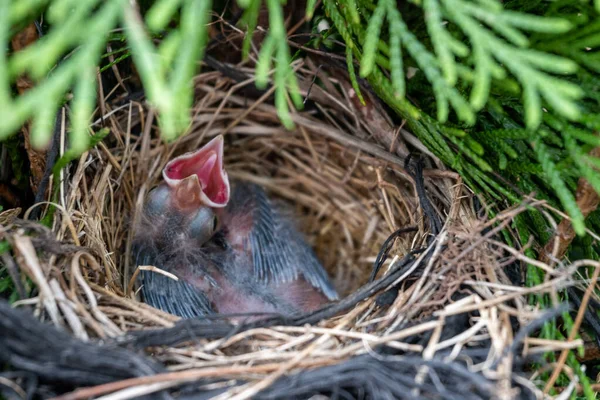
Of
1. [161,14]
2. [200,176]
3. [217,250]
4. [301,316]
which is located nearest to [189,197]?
[200,176]

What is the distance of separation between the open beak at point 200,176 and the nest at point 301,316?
97 mm

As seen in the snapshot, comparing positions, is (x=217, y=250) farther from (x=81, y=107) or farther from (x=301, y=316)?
(x=81, y=107)

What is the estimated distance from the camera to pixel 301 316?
3.73ft

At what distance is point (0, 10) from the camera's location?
2.68ft

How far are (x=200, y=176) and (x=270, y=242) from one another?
28cm

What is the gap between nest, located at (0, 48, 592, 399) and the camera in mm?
911

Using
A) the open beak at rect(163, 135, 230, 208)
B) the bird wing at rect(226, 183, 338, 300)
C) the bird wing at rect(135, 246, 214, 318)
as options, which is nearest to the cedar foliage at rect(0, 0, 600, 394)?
the open beak at rect(163, 135, 230, 208)

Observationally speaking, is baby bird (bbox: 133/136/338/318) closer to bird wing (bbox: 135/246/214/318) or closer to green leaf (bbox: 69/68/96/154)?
bird wing (bbox: 135/246/214/318)

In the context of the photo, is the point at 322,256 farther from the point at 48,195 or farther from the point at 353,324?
the point at 48,195

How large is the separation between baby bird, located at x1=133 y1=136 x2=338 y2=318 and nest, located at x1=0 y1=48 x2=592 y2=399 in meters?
0.07

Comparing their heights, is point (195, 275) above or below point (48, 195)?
below

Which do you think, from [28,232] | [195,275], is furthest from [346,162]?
[28,232]

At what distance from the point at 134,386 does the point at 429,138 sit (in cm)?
76

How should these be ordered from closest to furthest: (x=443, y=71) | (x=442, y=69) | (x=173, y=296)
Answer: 1. (x=443, y=71)
2. (x=442, y=69)
3. (x=173, y=296)
